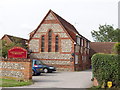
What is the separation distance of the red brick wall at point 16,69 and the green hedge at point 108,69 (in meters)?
5.84

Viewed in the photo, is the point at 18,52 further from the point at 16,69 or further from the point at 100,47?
the point at 100,47

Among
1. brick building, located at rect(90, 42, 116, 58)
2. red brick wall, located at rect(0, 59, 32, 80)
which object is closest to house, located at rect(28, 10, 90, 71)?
red brick wall, located at rect(0, 59, 32, 80)

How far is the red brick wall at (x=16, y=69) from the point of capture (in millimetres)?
17469

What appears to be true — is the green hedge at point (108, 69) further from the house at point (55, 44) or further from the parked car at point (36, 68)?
the house at point (55, 44)

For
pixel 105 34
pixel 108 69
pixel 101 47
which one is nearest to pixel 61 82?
pixel 108 69

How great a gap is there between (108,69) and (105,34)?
5869 centimetres

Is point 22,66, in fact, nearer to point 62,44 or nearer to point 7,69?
point 7,69

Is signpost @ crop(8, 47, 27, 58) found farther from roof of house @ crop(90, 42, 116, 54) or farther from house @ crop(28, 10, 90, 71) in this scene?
roof of house @ crop(90, 42, 116, 54)

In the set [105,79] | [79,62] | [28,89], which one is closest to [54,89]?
[28,89]

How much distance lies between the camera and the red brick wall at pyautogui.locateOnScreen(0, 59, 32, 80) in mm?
17469

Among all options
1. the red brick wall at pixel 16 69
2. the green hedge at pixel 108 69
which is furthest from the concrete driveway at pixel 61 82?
the green hedge at pixel 108 69

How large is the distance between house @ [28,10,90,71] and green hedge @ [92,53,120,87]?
18540mm

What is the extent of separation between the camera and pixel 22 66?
17719 mm

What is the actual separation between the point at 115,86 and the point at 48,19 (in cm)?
2252
